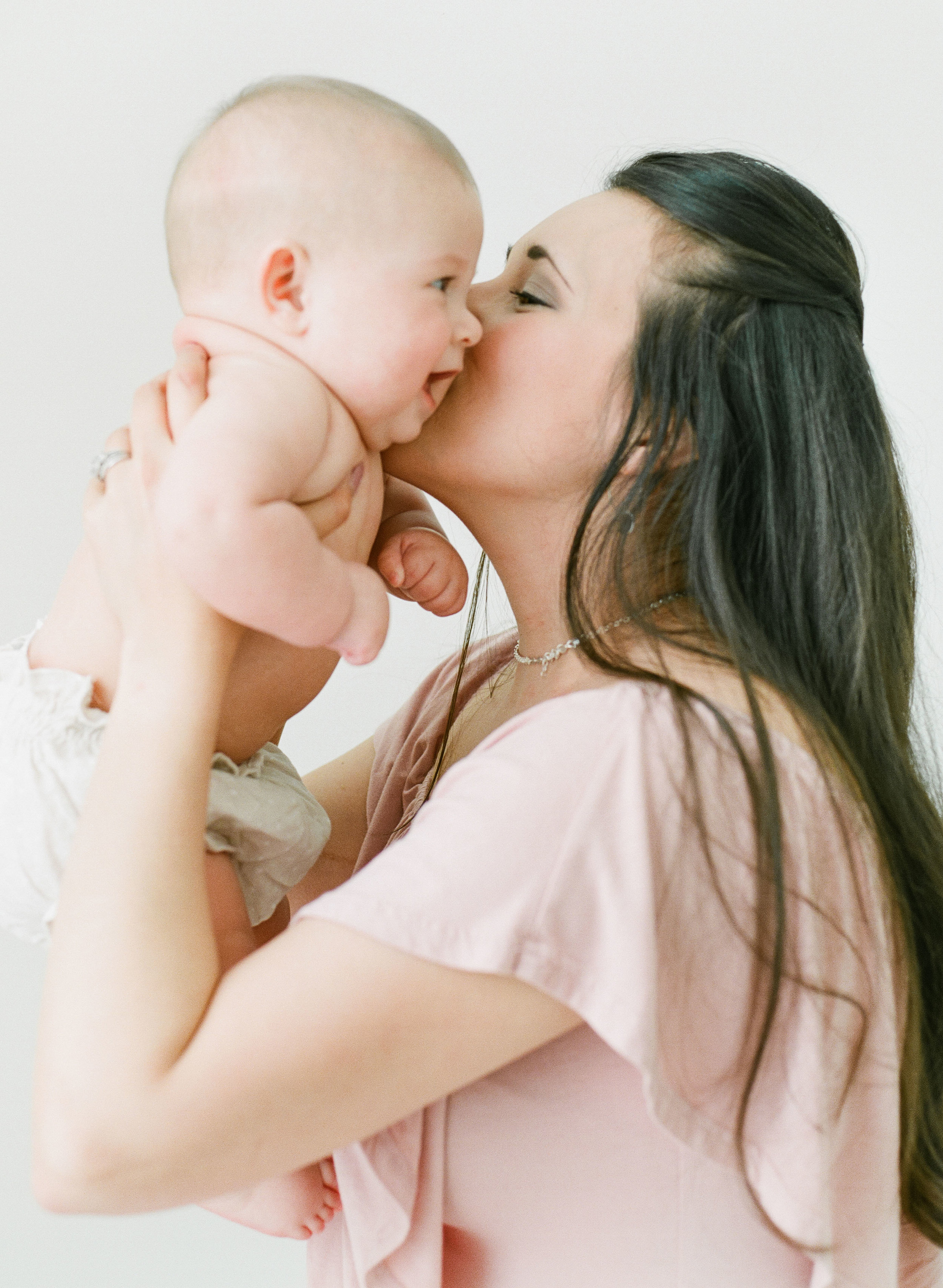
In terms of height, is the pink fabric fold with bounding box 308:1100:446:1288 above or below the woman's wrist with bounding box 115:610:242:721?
below

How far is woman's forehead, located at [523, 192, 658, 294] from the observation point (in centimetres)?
122

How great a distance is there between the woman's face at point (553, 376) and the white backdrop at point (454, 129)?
789 mm

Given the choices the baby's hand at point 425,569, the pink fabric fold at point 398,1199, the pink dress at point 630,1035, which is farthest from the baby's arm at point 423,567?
the pink fabric fold at point 398,1199

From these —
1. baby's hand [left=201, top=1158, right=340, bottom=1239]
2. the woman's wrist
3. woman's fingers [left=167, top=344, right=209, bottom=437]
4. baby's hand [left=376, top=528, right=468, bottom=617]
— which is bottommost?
baby's hand [left=201, top=1158, right=340, bottom=1239]

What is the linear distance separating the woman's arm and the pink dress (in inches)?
1.6

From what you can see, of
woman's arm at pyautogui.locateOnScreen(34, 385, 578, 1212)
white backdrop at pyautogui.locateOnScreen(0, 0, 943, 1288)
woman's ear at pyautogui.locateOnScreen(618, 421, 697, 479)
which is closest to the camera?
woman's arm at pyautogui.locateOnScreen(34, 385, 578, 1212)

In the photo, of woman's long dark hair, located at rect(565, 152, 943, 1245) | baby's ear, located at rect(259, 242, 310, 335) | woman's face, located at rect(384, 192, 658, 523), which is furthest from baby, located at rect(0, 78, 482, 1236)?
woman's long dark hair, located at rect(565, 152, 943, 1245)

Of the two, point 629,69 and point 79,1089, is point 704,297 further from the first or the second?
point 629,69

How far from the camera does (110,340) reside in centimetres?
202

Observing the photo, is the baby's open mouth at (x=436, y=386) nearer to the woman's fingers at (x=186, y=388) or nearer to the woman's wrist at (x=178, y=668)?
the woman's fingers at (x=186, y=388)

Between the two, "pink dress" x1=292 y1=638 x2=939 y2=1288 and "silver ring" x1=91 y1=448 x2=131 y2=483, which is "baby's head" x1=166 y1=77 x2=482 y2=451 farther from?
"pink dress" x1=292 y1=638 x2=939 y2=1288

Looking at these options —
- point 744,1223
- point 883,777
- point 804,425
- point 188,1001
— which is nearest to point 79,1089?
point 188,1001

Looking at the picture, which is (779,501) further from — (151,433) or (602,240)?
(151,433)

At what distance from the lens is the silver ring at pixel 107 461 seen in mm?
1103
